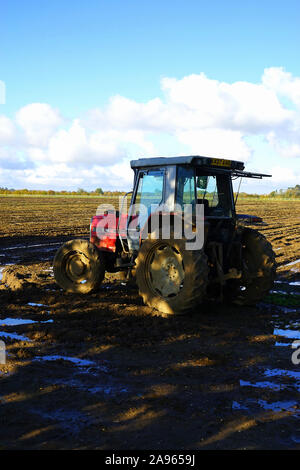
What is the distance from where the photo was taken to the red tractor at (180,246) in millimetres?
6578

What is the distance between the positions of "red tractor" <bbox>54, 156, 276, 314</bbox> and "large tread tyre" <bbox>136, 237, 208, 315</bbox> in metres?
0.01

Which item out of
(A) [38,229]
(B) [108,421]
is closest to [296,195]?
(A) [38,229]

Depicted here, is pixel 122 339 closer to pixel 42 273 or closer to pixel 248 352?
pixel 248 352

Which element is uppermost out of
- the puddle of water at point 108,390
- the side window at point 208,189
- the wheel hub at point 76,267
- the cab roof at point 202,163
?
the cab roof at point 202,163

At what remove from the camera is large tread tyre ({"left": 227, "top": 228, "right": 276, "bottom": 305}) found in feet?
24.1

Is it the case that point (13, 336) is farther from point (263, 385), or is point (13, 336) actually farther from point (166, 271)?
point (263, 385)

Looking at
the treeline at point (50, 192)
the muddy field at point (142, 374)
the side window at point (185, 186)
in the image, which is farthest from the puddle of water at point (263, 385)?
the treeline at point (50, 192)

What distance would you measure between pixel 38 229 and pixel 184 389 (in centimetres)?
1723

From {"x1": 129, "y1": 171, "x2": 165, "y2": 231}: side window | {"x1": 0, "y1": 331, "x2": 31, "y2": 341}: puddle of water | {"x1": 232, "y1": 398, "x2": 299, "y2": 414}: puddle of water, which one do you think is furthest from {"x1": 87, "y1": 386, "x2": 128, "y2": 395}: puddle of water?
{"x1": 129, "y1": 171, "x2": 165, "y2": 231}: side window

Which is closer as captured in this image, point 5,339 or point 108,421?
point 108,421

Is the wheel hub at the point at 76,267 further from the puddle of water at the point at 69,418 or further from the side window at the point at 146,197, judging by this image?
the puddle of water at the point at 69,418

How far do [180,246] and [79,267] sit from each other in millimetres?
2444

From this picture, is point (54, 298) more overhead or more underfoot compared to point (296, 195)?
more underfoot

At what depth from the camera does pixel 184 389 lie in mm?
4320
